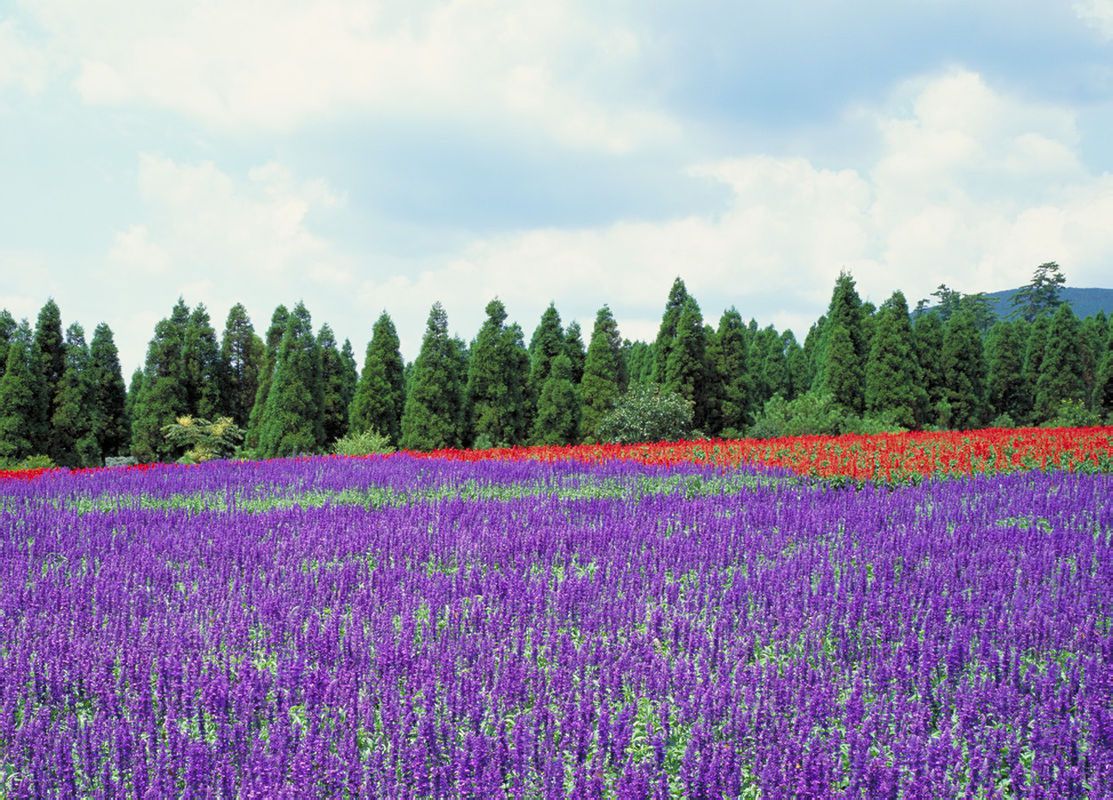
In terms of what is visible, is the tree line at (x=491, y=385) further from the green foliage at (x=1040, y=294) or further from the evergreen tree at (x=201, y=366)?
the green foliage at (x=1040, y=294)

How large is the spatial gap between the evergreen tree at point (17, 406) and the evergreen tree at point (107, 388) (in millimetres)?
4562

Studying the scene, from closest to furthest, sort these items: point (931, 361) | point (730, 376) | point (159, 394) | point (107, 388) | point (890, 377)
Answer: point (730, 376), point (159, 394), point (890, 377), point (107, 388), point (931, 361)

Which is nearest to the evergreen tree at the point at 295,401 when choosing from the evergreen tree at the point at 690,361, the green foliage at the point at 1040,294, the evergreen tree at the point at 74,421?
the evergreen tree at the point at 74,421

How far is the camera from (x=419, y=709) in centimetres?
378

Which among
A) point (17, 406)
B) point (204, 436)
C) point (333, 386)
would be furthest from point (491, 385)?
point (17, 406)

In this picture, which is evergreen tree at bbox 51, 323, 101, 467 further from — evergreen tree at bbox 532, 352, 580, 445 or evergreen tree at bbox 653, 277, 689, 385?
evergreen tree at bbox 653, 277, 689, 385

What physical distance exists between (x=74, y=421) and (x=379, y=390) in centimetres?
1055

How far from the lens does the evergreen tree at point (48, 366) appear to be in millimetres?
24984

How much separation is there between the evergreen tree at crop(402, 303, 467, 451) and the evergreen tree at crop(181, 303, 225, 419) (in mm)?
10252

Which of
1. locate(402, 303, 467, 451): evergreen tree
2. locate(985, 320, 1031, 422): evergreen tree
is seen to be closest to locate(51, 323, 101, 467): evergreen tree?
locate(402, 303, 467, 451): evergreen tree

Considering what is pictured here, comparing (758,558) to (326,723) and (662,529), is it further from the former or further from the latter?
(326,723)

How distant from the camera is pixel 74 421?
26828 mm

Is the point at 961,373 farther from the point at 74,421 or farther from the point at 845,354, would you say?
the point at 74,421

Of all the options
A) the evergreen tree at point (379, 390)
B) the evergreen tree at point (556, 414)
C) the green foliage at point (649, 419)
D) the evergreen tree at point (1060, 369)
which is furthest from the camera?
the evergreen tree at point (1060, 369)
